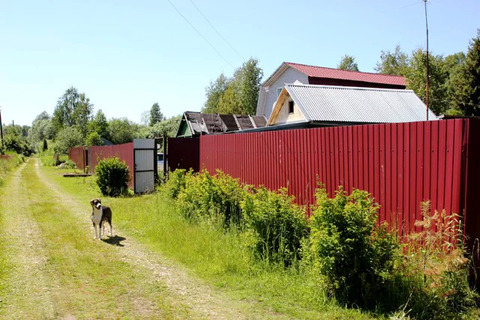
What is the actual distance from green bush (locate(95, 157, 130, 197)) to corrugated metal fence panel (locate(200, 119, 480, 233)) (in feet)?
24.7

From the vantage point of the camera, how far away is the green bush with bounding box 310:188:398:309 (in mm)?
3980

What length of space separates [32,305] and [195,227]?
140 inches

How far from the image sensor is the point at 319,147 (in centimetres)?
632

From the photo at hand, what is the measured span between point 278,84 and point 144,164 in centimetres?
1779

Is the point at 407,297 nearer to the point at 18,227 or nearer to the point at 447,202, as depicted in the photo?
the point at 447,202

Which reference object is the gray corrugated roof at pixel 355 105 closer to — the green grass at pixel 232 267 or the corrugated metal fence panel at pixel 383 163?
the corrugated metal fence panel at pixel 383 163

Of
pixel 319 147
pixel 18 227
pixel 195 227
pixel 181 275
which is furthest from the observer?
pixel 18 227

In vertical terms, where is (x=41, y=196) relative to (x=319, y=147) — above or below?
below

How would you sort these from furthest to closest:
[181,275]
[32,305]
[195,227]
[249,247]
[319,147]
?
[195,227] → [319,147] → [249,247] → [181,275] → [32,305]

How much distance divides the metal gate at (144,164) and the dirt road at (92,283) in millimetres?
6430

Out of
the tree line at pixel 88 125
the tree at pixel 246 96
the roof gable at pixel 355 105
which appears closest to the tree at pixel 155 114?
the tree line at pixel 88 125

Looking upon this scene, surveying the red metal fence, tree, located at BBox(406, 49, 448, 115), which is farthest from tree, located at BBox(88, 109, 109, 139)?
tree, located at BBox(406, 49, 448, 115)

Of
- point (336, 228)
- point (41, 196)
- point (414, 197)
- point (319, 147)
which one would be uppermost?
point (319, 147)

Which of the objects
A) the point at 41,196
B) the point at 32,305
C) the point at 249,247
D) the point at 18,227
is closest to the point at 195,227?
the point at 249,247
